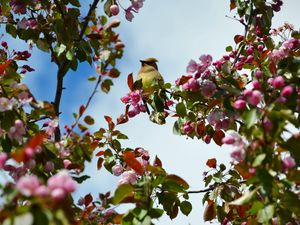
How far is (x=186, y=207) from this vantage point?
3818 millimetres

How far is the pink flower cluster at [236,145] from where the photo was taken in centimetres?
234

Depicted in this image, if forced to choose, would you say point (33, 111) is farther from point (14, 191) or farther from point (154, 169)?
point (14, 191)

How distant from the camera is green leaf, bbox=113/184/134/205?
104 inches

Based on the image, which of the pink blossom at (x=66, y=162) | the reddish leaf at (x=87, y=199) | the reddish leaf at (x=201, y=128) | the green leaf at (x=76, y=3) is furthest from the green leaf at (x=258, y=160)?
the green leaf at (x=76, y=3)

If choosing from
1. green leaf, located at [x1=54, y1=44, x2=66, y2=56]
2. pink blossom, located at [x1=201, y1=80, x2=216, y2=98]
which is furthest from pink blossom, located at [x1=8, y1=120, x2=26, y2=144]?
pink blossom, located at [x1=201, y1=80, x2=216, y2=98]

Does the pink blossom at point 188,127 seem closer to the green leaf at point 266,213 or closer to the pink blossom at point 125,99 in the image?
the pink blossom at point 125,99

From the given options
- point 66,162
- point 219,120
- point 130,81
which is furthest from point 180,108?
point 66,162

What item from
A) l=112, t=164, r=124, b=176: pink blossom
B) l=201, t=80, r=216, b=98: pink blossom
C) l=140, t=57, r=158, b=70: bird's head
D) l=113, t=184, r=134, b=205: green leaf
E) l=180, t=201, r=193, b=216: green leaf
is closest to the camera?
l=113, t=184, r=134, b=205: green leaf

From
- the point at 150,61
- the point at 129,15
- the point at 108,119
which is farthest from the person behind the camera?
the point at 150,61

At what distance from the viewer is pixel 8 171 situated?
284 centimetres

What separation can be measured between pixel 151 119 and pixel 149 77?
0.83m

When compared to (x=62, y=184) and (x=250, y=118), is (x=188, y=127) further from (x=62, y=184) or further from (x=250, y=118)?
(x=62, y=184)

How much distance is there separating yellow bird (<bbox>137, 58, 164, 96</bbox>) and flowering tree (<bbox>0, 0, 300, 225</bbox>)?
1.4 inches

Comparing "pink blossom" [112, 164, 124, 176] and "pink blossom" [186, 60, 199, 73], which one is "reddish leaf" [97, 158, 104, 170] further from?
"pink blossom" [186, 60, 199, 73]
